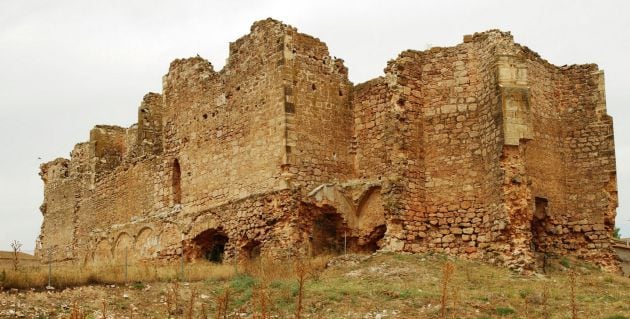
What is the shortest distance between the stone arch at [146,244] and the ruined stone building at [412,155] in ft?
7.54

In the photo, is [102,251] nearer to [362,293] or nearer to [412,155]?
[412,155]

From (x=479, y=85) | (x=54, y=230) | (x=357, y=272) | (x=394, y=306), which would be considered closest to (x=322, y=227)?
(x=357, y=272)

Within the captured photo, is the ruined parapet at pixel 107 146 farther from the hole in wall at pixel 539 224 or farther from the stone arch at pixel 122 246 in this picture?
the hole in wall at pixel 539 224

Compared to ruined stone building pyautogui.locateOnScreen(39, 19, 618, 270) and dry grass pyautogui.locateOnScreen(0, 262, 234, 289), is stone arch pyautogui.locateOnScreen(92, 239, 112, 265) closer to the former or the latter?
ruined stone building pyautogui.locateOnScreen(39, 19, 618, 270)

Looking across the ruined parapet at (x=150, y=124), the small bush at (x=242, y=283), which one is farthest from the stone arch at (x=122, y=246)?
the small bush at (x=242, y=283)

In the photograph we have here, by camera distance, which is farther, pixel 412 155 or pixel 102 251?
pixel 102 251

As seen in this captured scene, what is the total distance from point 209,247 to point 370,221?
14.6ft

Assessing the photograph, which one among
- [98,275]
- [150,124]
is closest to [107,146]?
[150,124]

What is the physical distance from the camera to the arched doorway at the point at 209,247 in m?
21.1

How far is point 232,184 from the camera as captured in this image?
65.8ft

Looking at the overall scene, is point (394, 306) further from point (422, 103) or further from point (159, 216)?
point (159, 216)

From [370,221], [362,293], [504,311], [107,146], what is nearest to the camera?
[504,311]

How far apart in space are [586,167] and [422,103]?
382 cm

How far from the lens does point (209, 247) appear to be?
21.4 meters
